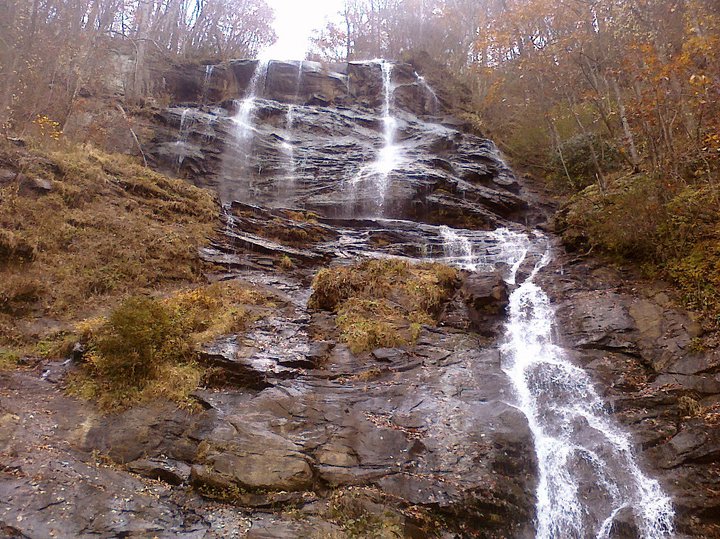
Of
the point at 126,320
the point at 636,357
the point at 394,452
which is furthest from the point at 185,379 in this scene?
the point at 636,357

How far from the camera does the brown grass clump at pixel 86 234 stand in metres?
9.55

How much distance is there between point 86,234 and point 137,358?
5101 mm

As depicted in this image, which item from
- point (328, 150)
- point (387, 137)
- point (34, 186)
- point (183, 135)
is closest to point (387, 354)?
point (34, 186)

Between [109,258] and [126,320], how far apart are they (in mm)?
4076

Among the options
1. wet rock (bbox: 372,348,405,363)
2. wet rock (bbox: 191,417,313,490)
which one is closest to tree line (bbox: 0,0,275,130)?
wet rock (bbox: 191,417,313,490)

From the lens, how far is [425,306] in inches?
427

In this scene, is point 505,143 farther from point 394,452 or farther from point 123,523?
point 123,523

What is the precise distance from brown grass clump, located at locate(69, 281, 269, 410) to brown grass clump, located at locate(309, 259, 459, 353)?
2.75m

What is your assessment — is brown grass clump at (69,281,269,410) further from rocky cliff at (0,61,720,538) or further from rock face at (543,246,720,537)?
rock face at (543,246,720,537)

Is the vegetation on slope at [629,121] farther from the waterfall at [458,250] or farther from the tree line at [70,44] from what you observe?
the tree line at [70,44]

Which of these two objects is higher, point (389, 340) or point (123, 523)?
point (389, 340)

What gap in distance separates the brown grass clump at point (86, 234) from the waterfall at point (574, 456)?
25.9ft

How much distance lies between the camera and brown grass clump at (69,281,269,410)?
7480 mm

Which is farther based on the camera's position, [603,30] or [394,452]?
[603,30]
